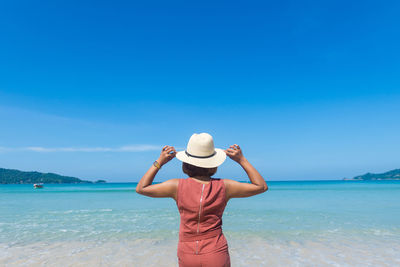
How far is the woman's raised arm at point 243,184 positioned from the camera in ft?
→ 6.83

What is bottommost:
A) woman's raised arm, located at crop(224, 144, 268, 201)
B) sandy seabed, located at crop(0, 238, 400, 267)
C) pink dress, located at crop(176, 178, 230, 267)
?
sandy seabed, located at crop(0, 238, 400, 267)

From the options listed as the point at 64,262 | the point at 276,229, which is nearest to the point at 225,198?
the point at 64,262

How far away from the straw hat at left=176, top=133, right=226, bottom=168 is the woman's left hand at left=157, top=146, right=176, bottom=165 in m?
0.06

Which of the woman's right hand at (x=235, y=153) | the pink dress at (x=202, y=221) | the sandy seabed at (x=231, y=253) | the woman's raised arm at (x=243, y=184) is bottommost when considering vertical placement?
the sandy seabed at (x=231, y=253)

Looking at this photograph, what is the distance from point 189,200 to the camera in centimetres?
200

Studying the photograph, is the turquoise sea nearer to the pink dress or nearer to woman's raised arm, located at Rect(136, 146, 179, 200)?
the pink dress

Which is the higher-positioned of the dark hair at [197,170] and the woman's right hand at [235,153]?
the woman's right hand at [235,153]

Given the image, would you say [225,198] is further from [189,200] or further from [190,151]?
[190,151]

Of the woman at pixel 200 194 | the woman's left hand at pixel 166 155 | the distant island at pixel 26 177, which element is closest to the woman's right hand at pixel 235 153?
the woman at pixel 200 194

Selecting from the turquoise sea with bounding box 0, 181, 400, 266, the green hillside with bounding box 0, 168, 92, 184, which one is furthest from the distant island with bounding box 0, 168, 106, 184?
the turquoise sea with bounding box 0, 181, 400, 266

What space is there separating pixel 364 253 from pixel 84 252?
22.4 feet

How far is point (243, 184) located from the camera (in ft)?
6.73

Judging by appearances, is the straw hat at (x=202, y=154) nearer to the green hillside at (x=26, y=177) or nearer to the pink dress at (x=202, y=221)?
the pink dress at (x=202, y=221)

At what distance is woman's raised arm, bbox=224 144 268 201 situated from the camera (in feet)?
6.83
